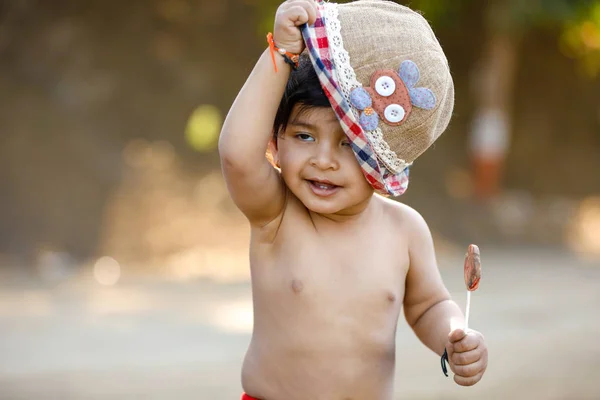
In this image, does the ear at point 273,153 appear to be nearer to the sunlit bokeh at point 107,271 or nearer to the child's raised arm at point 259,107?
the child's raised arm at point 259,107

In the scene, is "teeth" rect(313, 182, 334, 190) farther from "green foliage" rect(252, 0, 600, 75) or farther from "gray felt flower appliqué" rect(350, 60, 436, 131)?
"green foliage" rect(252, 0, 600, 75)

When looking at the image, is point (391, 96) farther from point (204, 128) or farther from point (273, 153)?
point (204, 128)

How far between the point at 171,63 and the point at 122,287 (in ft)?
13.4

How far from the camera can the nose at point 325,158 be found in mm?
2080

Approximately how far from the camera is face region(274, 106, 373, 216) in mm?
2102

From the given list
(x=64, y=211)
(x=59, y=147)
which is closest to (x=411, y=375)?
(x=64, y=211)

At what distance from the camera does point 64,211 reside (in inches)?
355

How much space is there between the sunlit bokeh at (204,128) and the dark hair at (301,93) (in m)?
8.20

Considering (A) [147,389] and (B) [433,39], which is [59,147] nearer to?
(A) [147,389]

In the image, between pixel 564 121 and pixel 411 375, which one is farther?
pixel 564 121

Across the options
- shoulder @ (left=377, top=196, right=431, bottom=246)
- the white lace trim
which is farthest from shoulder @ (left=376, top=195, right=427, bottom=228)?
the white lace trim

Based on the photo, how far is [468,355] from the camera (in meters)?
2.05

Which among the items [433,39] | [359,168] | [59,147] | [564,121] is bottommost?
[359,168]

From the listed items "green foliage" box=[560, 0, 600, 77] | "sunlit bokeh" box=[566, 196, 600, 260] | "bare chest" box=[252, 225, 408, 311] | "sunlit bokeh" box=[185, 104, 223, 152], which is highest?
"green foliage" box=[560, 0, 600, 77]
